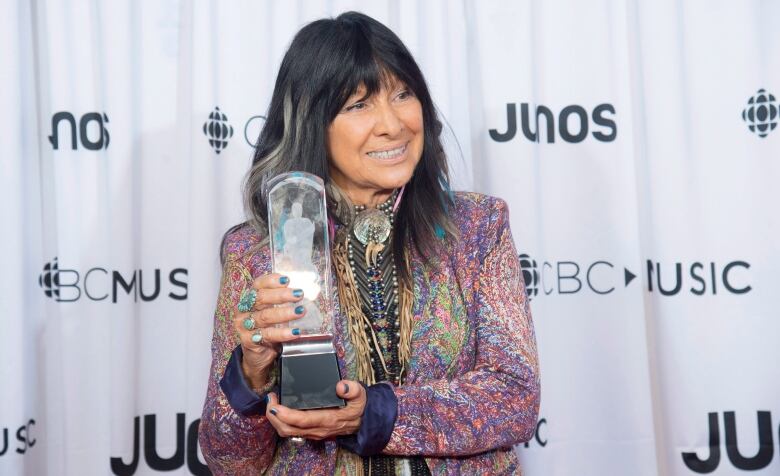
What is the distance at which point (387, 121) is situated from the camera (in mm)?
1626

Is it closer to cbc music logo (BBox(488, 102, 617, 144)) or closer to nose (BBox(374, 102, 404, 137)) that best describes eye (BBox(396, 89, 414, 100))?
nose (BBox(374, 102, 404, 137))

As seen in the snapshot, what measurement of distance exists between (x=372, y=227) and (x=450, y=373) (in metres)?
0.33

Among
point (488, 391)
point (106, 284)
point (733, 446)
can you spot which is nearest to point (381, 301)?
point (488, 391)

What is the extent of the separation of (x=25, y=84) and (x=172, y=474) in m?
1.15

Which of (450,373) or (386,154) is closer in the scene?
(450,373)

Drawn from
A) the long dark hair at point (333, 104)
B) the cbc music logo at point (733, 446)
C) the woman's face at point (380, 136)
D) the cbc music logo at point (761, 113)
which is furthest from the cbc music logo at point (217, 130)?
the cbc music logo at point (733, 446)

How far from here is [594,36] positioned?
2484mm

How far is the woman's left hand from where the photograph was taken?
1.31 metres

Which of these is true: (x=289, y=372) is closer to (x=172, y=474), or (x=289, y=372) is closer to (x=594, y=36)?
(x=172, y=474)

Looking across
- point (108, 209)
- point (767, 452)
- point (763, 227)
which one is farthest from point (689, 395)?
point (108, 209)

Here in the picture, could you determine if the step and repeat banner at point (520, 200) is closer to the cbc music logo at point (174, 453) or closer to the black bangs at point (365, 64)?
the cbc music logo at point (174, 453)

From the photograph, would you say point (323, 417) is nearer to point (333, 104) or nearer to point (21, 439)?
point (333, 104)

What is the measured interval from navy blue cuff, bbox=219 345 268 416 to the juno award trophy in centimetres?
12

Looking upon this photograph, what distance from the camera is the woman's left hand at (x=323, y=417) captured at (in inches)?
51.4
